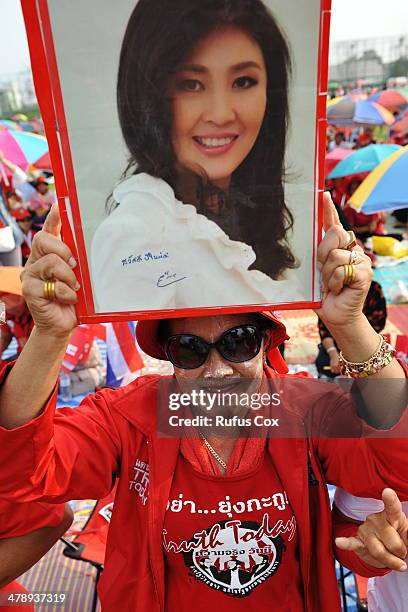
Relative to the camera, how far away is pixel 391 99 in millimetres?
16969

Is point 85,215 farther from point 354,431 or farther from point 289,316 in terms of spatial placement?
point 289,316

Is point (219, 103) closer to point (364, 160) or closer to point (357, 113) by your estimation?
point (364, 160)

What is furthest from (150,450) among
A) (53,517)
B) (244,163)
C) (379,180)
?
(379,180)

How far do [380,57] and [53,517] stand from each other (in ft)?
92.0

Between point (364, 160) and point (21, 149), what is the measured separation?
5.37 meters

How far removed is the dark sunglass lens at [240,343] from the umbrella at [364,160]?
6.15 meters

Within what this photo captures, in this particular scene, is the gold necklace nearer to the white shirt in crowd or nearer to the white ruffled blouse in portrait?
the white shirt in crowd

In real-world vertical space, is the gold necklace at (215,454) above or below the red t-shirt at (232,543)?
above

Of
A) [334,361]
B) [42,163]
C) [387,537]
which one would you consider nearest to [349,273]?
[387,537]

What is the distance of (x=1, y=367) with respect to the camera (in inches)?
43.4

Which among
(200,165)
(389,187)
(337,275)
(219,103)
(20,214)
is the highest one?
(219,103)

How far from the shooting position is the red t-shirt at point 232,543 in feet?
3.95

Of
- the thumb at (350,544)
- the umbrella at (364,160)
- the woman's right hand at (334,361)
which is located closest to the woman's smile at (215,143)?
the thumb at (350,544)

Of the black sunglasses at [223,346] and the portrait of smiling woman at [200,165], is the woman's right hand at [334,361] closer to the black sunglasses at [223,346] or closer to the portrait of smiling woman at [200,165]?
the black sunglasses at [223,346]
